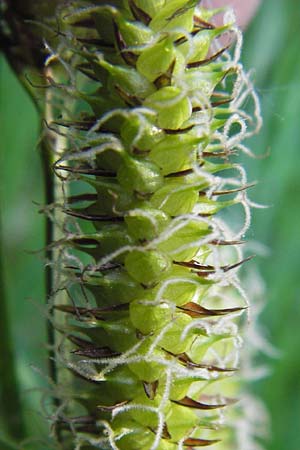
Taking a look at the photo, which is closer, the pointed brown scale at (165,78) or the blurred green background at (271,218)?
the pointed brown scale at (165,78)

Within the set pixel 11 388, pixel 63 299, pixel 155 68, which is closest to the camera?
pixel 155 68

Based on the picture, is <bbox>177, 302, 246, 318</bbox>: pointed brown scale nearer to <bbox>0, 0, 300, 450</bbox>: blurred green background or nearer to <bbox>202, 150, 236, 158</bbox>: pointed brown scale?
<bbox>202, 150, 236, 158</bbox>: pointed brown scale

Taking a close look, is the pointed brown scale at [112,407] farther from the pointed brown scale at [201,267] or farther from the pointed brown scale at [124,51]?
the pointed brown scale at [124,51]

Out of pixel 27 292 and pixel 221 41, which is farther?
pixel 27 292

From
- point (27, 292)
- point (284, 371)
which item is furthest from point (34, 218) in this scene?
point (284, 371)

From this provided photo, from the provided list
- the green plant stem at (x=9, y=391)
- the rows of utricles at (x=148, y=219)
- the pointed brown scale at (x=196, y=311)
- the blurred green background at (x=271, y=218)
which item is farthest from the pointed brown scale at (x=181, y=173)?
the blurred green background at (x=271, y=218)

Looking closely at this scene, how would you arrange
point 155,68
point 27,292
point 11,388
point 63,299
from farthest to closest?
point 27,292
point 11,388
point 63,299
point 155,68

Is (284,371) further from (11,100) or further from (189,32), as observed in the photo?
(189,32)
